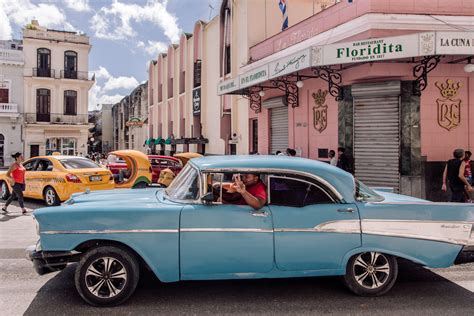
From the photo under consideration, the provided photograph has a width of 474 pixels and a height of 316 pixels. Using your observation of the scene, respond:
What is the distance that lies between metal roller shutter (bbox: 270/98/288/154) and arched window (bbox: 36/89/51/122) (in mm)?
26830

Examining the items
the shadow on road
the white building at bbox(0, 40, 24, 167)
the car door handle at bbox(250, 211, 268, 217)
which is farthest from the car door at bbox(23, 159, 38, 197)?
the white building at bbox(0, 40, 24, 167)

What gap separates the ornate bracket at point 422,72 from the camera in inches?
428

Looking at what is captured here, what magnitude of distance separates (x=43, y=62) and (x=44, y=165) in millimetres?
29522

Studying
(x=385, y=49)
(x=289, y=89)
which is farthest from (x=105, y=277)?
(x=289, y=89)

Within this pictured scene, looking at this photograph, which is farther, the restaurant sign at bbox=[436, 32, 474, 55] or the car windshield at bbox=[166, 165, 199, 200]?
the restaurant sign at bbox=[436, 32, 474, 55]

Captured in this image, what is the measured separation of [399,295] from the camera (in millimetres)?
4781

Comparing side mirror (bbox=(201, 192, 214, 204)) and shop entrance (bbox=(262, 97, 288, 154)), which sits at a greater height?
shop entrance (bbox=(262, 97, 288, 154))

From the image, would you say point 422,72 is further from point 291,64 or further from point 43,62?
point 43,62

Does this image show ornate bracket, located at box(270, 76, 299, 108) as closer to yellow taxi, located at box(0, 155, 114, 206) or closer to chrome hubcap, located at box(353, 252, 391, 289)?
yellow taxi, located at box(0, 155, 114, 206)

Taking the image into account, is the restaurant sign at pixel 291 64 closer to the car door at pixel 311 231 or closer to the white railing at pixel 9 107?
the car door at pixel 311 231

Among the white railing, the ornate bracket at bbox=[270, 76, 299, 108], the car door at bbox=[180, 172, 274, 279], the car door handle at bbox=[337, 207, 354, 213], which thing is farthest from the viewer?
the white railing

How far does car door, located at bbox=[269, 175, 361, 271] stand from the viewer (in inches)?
177

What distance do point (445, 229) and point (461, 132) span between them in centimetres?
812

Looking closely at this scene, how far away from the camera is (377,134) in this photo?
12.1m
